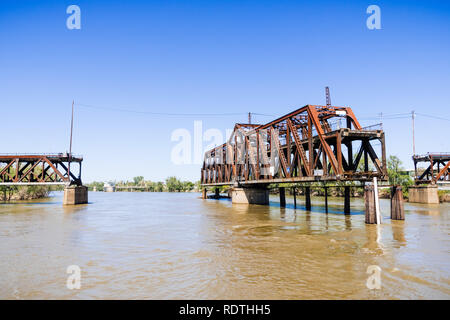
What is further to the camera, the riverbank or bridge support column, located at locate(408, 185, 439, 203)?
the riverbank

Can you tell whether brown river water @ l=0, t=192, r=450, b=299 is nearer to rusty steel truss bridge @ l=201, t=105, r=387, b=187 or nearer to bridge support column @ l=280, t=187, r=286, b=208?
rusty steel truss bridge @ l=201, t=105, r=387, b=187

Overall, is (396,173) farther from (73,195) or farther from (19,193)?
(19,193)

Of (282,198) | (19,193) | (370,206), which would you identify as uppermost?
(370,206)

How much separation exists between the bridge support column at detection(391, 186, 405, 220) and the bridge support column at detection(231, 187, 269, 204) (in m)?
30.8

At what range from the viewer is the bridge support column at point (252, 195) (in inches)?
2298

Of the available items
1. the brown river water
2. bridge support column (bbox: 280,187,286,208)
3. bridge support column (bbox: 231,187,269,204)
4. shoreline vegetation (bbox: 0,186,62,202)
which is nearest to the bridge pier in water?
bridge support column (bbox: 280,187,286,208)

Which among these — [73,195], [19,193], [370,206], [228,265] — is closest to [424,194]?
[370,206]

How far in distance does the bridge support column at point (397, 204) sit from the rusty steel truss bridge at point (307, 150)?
1.81 metres

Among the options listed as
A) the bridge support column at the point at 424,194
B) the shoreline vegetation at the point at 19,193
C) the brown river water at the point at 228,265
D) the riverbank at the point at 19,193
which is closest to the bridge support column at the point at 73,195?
the shoreline vegetation at the point at 19,193

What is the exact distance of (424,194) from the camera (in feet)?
202

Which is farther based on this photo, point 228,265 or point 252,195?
point 252,195

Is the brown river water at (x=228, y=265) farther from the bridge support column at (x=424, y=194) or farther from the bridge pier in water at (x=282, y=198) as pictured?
the bridge support column at (x=424, y=194)

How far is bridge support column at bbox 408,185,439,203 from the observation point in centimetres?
6050

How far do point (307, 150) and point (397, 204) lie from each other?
19608mm
